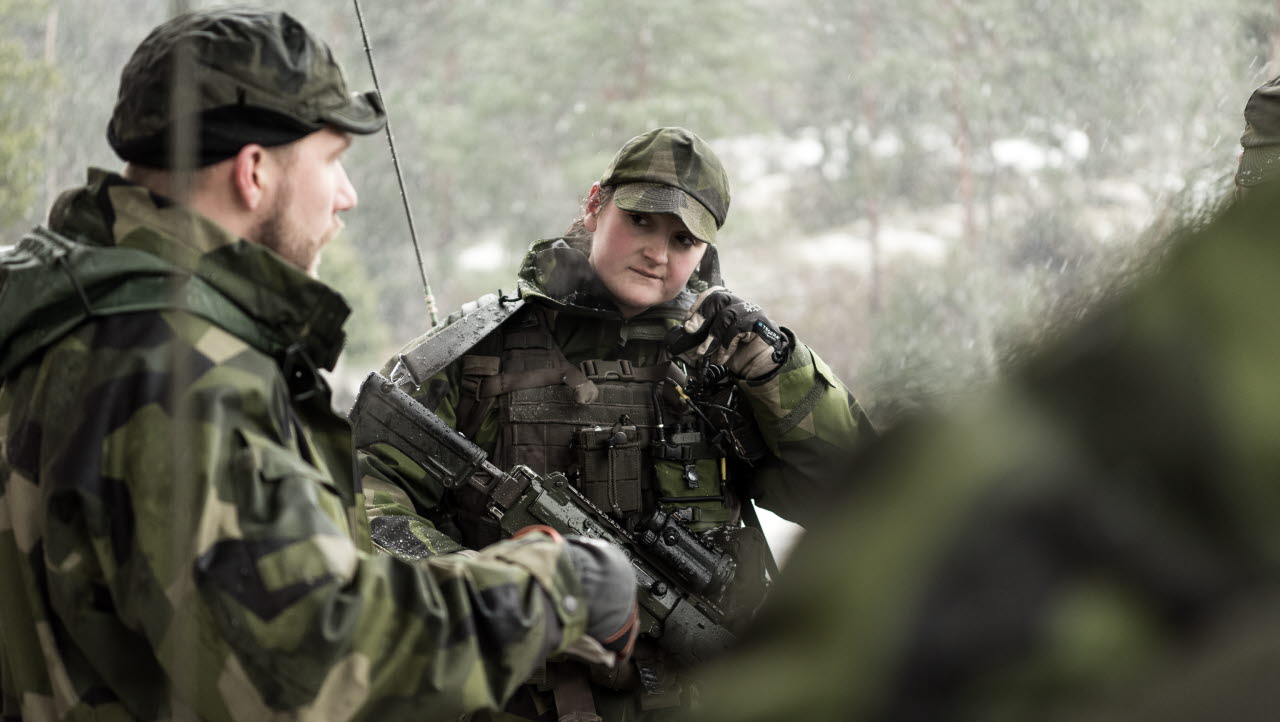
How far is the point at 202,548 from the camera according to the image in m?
1.34

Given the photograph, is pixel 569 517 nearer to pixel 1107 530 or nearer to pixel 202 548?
pixel 202 548

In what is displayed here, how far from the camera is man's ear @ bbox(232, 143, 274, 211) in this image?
61.3 inches

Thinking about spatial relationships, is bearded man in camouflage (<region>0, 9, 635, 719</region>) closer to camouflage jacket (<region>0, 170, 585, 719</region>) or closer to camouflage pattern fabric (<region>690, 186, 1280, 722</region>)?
camouflage jacket (<region>0, 170, 585, 719</region>)

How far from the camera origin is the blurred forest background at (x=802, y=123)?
1883 cm

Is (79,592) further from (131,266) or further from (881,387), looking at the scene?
(881,387)

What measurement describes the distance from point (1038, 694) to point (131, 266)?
1337 millimetres

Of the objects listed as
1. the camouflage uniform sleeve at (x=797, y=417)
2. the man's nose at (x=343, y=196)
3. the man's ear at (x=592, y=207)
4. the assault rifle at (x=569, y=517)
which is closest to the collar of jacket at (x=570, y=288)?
the man's ear at (x=592, y=207)

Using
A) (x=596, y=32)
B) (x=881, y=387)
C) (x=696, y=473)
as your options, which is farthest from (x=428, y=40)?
(x=881, y=387)

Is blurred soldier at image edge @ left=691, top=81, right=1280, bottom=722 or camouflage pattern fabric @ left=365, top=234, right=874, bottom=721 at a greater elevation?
camouflage pattern fabric @ left=365, top=234, right=874, bottom=721

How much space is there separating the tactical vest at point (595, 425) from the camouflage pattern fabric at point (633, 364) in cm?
4

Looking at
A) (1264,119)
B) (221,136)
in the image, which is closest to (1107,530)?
(221,136)

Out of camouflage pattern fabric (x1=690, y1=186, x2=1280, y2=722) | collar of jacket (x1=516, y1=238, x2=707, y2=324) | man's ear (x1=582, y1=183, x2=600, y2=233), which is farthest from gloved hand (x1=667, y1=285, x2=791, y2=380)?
camouflage pattern fabric (x1=690, y1=186, x2=1280, y2=722)

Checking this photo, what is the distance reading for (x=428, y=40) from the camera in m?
21.8

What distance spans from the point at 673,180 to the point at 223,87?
145 centimetres
